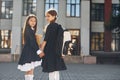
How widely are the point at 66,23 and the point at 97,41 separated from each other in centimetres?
667

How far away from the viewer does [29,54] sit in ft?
32.0

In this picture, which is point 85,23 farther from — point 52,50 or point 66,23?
point 52,50

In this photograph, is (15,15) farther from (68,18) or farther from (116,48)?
(116,48)

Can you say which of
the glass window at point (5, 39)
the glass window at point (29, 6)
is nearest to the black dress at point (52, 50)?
the glass window at point (29, 6)

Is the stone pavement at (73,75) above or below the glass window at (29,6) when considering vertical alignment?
below

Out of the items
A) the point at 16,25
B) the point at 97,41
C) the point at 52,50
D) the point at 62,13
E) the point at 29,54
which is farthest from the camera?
the point at 97,41

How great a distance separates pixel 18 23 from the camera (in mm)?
50219

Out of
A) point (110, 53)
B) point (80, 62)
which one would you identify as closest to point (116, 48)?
point (110, 53)

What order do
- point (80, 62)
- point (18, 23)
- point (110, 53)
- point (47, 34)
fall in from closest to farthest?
point (47, 34) < point (80, 62) < point (18, 23) < point (110, 53)

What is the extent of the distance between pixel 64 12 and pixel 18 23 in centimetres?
651

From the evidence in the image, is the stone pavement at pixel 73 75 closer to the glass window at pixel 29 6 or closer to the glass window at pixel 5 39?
the glass window at pixel 29 6

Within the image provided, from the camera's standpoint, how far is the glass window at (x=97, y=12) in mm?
55625

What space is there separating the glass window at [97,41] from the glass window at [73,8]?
490 cm

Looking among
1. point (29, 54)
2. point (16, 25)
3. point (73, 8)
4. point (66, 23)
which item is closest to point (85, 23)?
point (66, 23)
